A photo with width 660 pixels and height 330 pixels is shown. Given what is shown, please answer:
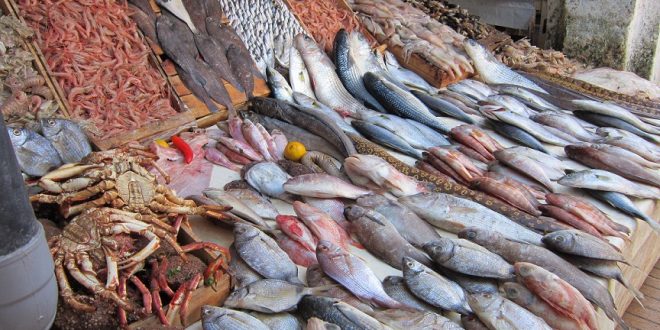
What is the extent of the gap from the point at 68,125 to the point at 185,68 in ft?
4.83

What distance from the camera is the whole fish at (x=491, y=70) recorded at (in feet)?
19.9

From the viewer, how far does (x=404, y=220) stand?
352 cm

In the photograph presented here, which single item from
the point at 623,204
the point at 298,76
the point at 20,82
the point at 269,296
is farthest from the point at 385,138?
the point at 20,82

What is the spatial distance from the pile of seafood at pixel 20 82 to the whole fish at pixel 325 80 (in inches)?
87.8

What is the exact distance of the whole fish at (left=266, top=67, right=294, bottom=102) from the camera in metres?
5.30

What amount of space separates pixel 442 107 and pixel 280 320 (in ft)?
10.00

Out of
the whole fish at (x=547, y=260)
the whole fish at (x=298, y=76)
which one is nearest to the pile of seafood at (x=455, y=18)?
the whole fish at (x=298, y=76)

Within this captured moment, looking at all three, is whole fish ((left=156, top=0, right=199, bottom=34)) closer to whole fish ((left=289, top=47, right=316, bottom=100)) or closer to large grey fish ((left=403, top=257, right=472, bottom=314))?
whole fish ((left=289, top=47, right=316, bottom=100))

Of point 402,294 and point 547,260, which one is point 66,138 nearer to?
point 402,294

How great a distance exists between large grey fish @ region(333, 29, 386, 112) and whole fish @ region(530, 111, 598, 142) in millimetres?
1318

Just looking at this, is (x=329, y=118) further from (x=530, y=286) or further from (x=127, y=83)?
(x=530, y=286)

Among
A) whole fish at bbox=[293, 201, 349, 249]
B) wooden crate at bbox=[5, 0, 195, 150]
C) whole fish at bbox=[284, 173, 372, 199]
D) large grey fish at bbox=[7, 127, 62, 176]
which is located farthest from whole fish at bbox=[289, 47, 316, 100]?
large grey fish at bbox=[7, 127, 62, 176]

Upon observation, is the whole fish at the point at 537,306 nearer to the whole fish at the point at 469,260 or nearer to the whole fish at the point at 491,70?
the whole fish at the point at 469,260

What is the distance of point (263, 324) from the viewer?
8.57ft
